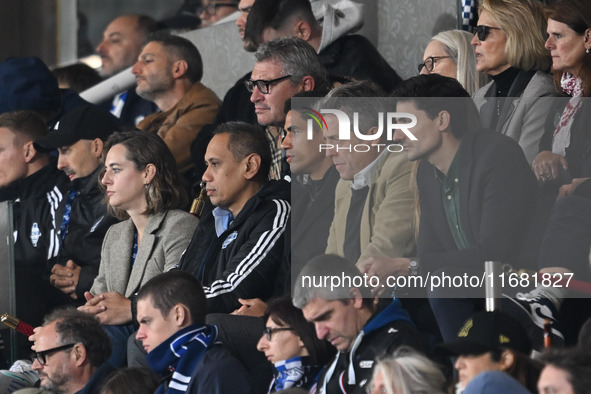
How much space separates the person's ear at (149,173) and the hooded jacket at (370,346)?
83.3 inches

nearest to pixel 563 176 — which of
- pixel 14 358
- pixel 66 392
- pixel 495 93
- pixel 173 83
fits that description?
pixel 495 93

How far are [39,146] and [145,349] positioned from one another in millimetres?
2531

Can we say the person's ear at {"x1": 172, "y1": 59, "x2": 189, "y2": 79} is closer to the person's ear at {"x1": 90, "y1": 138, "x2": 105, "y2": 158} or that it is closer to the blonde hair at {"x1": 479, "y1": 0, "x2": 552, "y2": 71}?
the person's ear at {"x1": 90, "y1": 138, "x2": 105, "y2": 158}

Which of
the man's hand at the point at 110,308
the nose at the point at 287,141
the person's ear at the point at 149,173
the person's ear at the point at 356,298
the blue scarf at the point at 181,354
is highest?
the nose at the point at 287,141

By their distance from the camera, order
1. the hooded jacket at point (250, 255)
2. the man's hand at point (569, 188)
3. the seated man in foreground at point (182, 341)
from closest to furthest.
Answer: the man's hand at point (569, 188) → the seated man in foreground at point (182, 341) → the hooded jacket at point (250, 255)

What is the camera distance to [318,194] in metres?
5.13

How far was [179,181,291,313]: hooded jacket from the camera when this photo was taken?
5.33 meters

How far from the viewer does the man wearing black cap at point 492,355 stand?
3.58 metres

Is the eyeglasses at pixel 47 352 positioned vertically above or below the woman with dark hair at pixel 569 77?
below

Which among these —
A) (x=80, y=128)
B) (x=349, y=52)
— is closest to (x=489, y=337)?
(x=349, y=52)

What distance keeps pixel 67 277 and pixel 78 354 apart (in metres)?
1.05

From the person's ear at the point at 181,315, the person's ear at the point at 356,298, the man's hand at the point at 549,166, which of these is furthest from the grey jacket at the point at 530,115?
the person's ear at the point at 181,315

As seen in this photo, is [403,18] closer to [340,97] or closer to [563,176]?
[340,97]

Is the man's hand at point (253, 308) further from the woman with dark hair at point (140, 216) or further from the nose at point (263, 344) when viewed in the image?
the woman with dark hair at point (140, 216)
